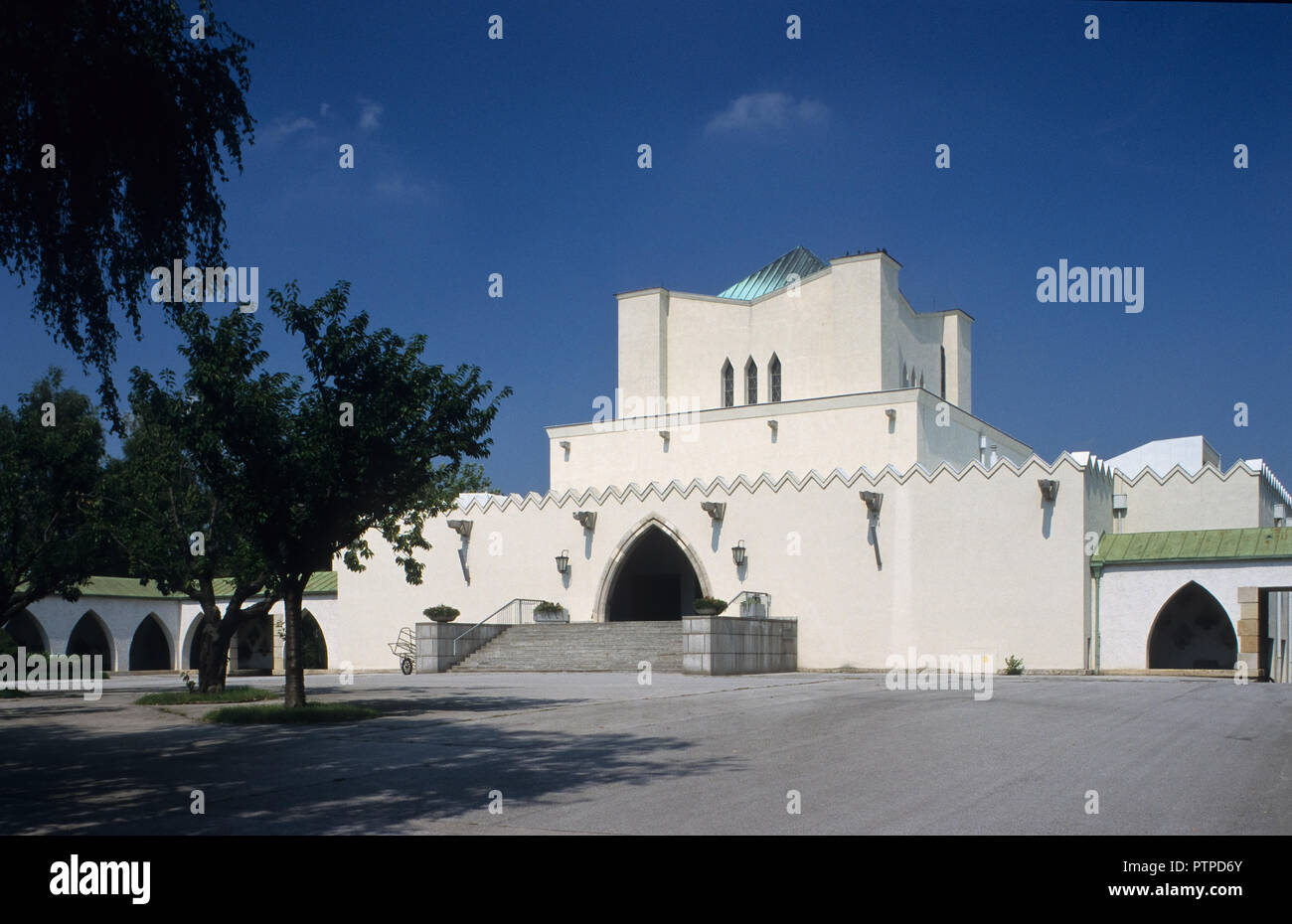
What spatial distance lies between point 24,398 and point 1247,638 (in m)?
26.8

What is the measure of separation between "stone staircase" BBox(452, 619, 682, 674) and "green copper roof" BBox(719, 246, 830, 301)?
52.1 feet

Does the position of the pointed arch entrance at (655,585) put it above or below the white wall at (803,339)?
below

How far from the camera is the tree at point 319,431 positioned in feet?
48.4

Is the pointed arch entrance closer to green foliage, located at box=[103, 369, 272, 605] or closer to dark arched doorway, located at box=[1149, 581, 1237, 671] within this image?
dark arched doorway, located at box=[1149, 581, 1237, 671]

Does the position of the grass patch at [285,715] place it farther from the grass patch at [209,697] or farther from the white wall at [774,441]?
the white wall at [774,441]

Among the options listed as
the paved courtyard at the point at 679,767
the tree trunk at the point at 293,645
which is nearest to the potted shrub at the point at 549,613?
the paved courtyard at the point at 679,767

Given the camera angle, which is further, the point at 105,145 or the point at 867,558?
the point at 867,558

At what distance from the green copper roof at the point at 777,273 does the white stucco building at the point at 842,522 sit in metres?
0.11

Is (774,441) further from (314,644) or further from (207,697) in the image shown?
(207,697)

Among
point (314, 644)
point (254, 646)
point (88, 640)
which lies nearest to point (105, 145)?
point (314, 644)

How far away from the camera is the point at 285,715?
15.1m

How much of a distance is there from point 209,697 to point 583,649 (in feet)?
43.9
